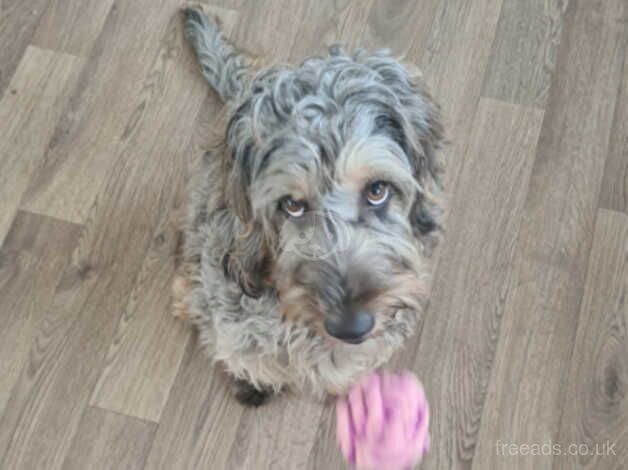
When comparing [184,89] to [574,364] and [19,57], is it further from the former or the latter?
[574,364]

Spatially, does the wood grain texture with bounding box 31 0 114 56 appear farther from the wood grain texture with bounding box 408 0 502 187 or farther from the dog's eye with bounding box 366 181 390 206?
the dog's eye with bounding box 366 181 390 206

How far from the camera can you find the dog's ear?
1.73 meters

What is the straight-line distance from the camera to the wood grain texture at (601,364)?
2.35 metres

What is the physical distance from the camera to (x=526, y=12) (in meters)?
2.90

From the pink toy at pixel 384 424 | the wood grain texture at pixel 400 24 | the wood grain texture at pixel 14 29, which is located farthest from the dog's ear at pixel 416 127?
the wood grain texture at pixel 14 29

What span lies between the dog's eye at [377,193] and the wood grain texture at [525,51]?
1.24 m

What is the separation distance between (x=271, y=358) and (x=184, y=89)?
119cm

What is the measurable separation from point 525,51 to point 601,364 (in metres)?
1.21

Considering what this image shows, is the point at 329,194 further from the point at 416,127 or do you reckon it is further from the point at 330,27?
the point at 330,27

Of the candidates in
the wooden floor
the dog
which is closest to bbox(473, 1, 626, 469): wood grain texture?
the wooden floor

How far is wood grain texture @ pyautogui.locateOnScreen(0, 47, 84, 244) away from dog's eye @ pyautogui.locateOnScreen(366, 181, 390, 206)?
1.53 metres

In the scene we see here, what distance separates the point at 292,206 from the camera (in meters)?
1.71

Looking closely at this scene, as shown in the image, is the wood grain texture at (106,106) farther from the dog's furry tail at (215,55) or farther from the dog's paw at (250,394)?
the dog's paw at (250,394)

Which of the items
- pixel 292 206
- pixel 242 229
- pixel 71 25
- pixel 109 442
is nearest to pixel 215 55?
pixel 71 25
